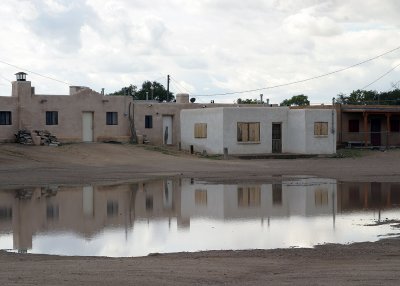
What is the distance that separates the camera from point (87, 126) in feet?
160

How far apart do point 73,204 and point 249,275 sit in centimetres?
1353

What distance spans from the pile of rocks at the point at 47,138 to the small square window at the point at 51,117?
1.02 m

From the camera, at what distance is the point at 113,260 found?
42.2 feet

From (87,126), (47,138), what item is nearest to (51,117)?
(47,138)

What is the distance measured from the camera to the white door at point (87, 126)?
48.6 meters

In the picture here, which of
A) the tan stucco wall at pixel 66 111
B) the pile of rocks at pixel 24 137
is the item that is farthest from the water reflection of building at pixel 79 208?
the tan stucco wall at pixel 66 111

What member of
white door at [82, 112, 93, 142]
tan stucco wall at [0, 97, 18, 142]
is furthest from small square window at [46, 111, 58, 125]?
tan stucco wall at [0, 97, 18, 142]

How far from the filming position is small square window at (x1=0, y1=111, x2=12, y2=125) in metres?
45.3

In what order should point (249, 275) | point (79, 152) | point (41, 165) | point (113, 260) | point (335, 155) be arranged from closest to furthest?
point (249, 275) < point (113, 260) < point (41, 165) < point (79, 152) < point (335, 155)

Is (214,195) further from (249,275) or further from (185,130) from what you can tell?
(185,130)

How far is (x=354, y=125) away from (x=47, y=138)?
25114 mm

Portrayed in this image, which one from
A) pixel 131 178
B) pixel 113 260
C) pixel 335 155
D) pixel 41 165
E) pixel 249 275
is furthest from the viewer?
pixel 335 155

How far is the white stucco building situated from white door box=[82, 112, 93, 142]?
7.19 m

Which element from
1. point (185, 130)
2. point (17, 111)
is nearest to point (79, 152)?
point (17, 111)
